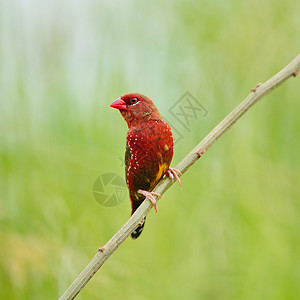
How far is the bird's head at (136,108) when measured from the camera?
210 centimetres

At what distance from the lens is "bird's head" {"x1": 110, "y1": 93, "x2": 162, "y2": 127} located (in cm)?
210

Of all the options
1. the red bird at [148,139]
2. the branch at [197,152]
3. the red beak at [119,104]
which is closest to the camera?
the branch at [197,152]

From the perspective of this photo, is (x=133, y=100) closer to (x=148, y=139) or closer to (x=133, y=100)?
(x=133, y=100)

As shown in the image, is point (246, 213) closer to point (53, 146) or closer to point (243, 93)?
point (243, 93)

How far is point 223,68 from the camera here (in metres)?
3.32

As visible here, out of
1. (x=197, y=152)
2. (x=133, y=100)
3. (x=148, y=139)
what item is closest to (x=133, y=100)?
(x=133, y=100)

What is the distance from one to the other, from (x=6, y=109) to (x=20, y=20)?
1.87 feet

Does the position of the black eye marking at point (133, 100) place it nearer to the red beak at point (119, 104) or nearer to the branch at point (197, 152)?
the red beak at point (119, 104)

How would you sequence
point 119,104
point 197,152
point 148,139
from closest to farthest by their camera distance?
point 197,152 → point 119,104 → point 148,139

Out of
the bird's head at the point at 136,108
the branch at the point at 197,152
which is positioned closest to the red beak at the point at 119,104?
the bird's head at the point at 136,108

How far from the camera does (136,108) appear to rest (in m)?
2.17

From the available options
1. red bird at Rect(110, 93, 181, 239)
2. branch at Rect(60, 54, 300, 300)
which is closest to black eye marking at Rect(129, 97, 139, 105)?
red bird at Rect(110, 93, 181, 239)

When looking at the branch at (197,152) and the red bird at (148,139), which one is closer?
the branch at (197,152)

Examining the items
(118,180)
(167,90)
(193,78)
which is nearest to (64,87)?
(167,90)
